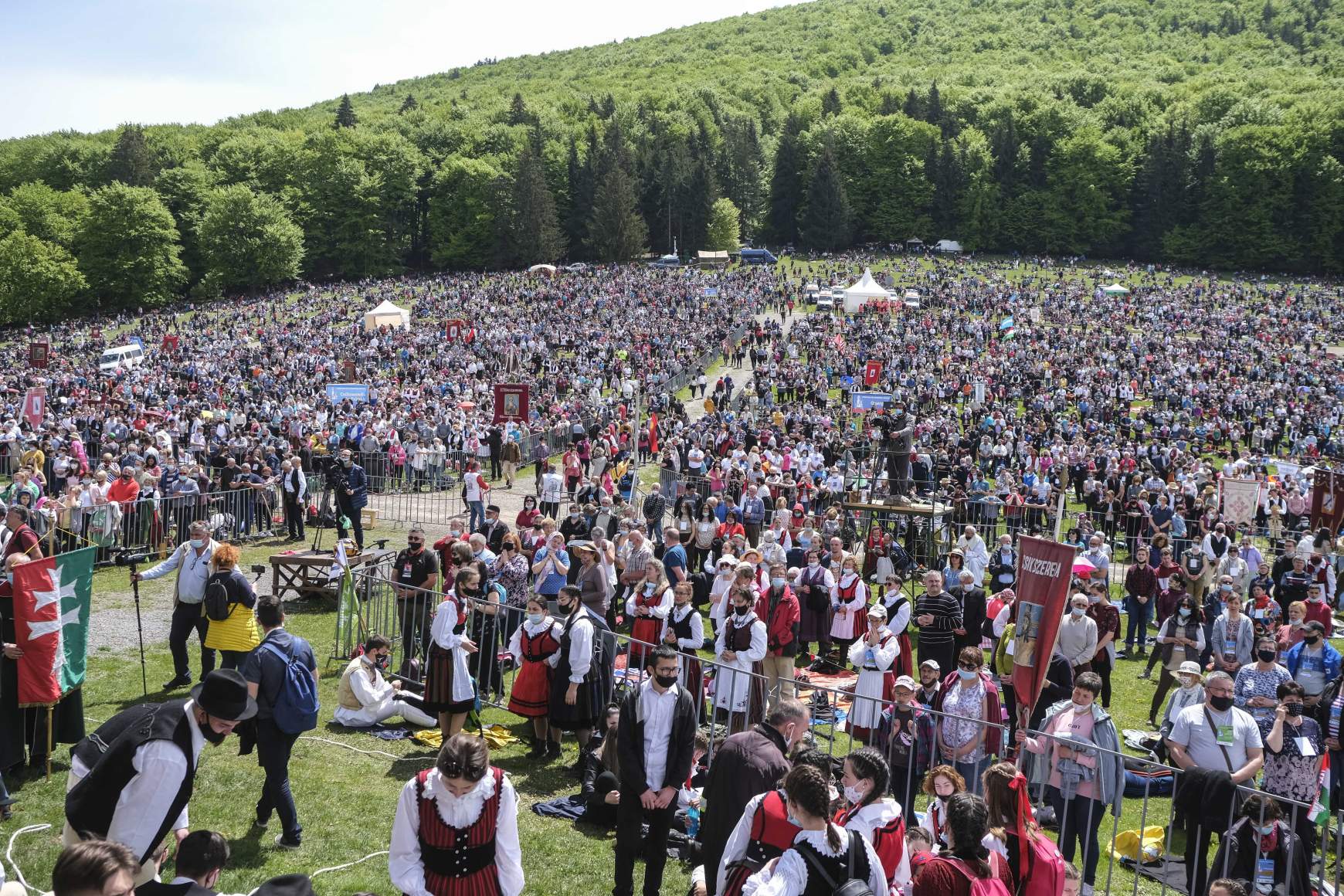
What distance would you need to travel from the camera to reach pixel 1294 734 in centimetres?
705

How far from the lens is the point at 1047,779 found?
6.79 meters

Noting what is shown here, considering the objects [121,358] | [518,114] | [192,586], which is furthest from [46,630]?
[518,114]

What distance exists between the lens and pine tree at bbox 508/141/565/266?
3174 inches

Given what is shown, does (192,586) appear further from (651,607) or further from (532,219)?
(532,219)

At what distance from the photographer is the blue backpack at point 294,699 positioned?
6.35 m

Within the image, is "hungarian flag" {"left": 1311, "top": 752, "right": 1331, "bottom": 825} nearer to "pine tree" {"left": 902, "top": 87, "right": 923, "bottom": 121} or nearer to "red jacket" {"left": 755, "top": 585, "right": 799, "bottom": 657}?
"red jacket" {"left": 755, "top": 585, "right": 799, "bottom": 657}

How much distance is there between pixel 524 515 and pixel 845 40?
599 ft

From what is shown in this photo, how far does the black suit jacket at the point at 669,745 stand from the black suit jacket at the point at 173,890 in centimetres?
243

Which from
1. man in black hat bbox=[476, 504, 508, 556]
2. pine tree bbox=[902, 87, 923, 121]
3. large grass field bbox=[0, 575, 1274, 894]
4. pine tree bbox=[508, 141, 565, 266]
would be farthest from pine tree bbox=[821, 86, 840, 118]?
large grass field bbox=[0, 575, 1274, 894]

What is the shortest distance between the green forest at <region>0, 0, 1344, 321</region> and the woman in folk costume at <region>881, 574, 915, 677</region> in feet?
236

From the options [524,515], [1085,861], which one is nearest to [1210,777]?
[1085,861]

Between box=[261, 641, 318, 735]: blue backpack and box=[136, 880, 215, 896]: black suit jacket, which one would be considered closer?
box=[136, 880, 215, 896]: black suit jacket

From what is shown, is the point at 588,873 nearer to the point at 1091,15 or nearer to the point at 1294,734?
the point at 1294,734

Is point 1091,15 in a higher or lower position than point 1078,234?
higher
